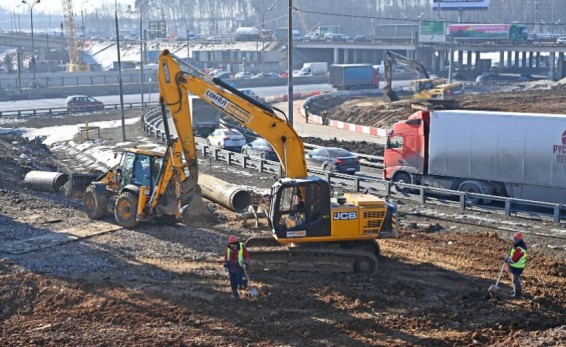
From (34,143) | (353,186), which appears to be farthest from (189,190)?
(34,143)

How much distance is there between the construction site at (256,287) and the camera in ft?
47.9

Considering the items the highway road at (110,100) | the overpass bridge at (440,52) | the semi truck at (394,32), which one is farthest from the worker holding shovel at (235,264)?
the semi truck at (394,32)

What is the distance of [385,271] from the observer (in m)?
18.5

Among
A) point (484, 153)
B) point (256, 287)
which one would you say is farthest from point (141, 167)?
point (484, 153)

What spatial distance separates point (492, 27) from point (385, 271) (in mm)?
100578

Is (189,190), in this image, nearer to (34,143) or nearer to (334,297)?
(334,297)

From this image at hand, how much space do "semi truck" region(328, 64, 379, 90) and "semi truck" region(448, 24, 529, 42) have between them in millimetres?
29049

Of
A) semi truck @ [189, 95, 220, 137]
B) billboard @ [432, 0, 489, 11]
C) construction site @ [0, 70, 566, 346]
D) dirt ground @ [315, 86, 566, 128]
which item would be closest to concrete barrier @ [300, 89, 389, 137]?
dirt ground @ [315, 86, 566, 128]

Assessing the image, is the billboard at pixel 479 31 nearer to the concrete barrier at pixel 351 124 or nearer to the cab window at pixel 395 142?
the concrete barrier at pixel 351 124

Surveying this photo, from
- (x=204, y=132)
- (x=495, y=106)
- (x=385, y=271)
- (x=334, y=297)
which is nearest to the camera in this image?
(x=334, y=297)

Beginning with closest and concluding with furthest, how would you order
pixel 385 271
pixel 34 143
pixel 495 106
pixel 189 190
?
pixel 385 271
pixel 189 190
pixel 34 143
pixel 495 106

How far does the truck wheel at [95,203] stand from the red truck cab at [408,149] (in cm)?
1109

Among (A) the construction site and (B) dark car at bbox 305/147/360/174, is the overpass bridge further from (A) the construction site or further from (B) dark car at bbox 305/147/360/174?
(A) the construction site

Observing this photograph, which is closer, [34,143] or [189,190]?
[189,190]
